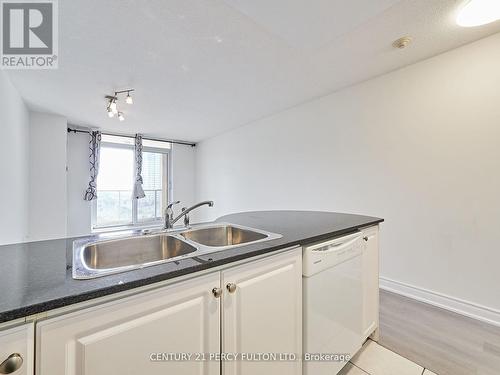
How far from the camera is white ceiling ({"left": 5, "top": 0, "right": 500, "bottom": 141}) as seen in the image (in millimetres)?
1514

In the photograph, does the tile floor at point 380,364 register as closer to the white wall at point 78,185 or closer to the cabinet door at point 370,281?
the cabinet door at point 370,281

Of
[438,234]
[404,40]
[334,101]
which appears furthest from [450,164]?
[334,101]

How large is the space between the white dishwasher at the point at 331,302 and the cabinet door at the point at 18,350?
1.00m

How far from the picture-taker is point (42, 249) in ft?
3.15

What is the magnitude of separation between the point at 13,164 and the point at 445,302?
16.1ft

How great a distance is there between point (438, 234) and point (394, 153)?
93 cm

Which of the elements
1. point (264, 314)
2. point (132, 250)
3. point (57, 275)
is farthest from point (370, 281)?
point (57, 275)

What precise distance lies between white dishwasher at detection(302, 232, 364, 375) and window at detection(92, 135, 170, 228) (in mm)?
4845

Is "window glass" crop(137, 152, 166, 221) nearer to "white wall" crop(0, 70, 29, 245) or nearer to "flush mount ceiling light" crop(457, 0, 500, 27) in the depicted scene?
"white wall" crop(0, 70, 29, 245)

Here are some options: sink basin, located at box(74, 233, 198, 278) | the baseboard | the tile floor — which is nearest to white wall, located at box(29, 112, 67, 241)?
sink basin, located at box(74, 233, 198, 278)

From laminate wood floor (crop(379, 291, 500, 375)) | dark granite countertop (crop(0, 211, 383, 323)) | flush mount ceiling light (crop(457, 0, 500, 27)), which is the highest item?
flush mount ceiling light (crop(457, 0, 500, 27))

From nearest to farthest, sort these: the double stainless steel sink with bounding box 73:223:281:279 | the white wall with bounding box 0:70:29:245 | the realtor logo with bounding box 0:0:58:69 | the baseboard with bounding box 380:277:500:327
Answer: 1. the double stainless steel sink with bounding box 73:223:281:279
2. the realtor logo with bounding box 0:0:58:69
3. the baseboard with bounding box 380:277:500:327
4. the white wall with bounding box 0:70:29:245

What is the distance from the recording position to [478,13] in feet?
5.09

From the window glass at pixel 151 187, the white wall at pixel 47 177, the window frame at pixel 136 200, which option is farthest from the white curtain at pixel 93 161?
the window glass at pixel 151 187
